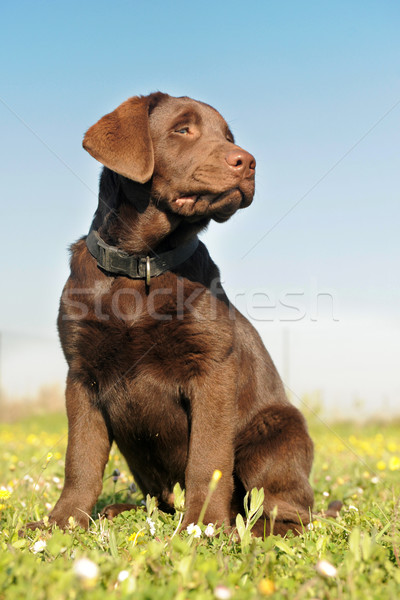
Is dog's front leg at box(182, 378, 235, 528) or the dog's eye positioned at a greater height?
the dog's eye

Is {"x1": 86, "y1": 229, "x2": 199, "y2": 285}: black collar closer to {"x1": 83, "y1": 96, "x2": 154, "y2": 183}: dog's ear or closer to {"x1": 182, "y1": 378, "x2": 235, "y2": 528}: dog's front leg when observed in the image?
{"x1": 83, "y1": 96, "x2": 154, "y2": 183}: dog's ear

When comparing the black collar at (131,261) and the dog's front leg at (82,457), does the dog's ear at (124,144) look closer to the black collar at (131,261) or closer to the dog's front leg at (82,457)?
the black collar at (131,261)

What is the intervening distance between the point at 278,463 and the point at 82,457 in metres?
0.99

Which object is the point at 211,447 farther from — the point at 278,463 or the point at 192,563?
the point at 192,563

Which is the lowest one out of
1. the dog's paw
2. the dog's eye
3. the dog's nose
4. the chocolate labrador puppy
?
the dog's paw

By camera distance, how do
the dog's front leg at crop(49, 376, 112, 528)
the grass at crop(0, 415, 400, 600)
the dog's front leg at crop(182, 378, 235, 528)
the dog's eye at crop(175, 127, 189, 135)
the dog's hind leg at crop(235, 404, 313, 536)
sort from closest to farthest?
1. the grass at crop(0, 415, 400, 600)
2. the dog's front leg at crop(182, 378, 235, 528)
3. the dog's front leg at crop(49, 376, 112, 528)
4. the dog's hind leg at crop(235, 404, 313, 536)
5. the dog's eye at crop(175, 127, 189, 135)

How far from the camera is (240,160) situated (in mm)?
2965

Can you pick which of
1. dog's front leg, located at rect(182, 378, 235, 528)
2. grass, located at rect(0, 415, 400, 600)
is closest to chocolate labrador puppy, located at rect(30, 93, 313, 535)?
dog's front leg, located at rect(182, 378, 235, 528)

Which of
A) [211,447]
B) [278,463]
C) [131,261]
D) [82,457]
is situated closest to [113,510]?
[82,457]

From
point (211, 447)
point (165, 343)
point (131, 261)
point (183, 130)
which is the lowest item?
point (211, 447)

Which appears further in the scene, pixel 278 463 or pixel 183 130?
pixel 183 130

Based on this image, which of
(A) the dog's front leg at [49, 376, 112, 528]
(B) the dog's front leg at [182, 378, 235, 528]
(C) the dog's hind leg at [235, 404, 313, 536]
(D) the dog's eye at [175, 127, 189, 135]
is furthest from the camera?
(D) the dog's eye at [175, 127, 189, 135]

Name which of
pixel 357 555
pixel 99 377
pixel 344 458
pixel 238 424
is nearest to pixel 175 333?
pixel 99 377

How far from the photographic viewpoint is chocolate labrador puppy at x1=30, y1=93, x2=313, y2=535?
283cm
